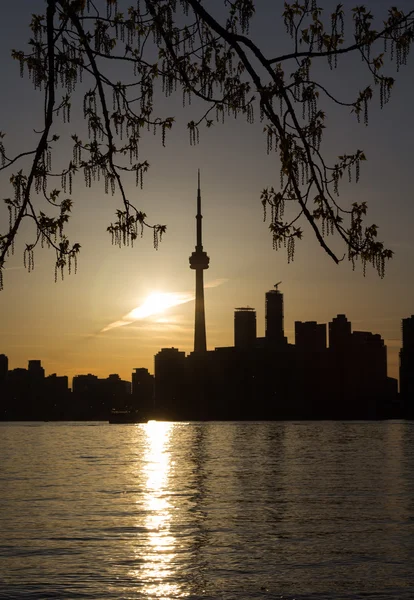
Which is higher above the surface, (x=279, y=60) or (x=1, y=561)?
(x=279, y=60)

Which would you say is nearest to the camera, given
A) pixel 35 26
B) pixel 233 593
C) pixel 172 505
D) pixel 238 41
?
pixel 238 41

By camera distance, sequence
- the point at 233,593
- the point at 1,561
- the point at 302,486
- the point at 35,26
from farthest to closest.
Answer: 1. the point at 302,486
2. the point at 1,561
3. the point at 233,593
4. the point at 35,26

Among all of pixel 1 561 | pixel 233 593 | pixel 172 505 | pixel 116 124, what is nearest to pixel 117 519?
pixel 172 505

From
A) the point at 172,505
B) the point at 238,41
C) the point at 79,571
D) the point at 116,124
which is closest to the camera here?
the point at 238,41

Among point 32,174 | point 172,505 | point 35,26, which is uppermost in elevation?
point 35,26

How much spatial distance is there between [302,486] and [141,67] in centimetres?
8579

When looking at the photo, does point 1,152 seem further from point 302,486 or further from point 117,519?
point 302,486

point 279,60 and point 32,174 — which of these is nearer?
point 279,60

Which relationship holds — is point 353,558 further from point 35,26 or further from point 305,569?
point 35,26

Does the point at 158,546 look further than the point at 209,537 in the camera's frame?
No

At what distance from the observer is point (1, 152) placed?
1201 cm

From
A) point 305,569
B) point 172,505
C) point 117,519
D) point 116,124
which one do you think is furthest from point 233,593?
point 172,505

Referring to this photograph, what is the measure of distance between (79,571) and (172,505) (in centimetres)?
4003

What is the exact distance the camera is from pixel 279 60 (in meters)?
10.6
